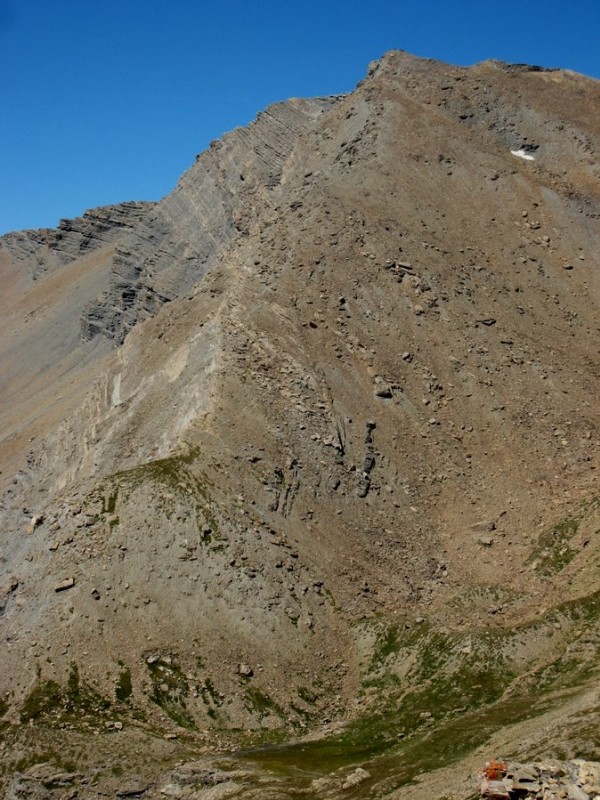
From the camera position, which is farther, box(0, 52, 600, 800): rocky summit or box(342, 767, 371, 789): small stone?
box(0, 52, 600, 800): rocky summit

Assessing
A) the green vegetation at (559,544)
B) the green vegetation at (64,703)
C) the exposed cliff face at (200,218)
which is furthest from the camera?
the exposed cliff face at (200,218)

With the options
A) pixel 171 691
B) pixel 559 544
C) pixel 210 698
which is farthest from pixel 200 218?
pixel 210 698

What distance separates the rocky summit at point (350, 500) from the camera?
42156 millimetres

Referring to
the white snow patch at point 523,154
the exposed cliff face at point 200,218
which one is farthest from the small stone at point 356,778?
the white snow patch at point 523,154

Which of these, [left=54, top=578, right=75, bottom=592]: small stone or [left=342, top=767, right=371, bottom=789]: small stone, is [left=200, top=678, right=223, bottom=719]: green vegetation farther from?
[left=342, top=767, right=371, bottom=789]: small stone

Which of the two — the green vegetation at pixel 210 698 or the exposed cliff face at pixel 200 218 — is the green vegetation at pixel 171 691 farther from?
the exposed cliff face at pixel 200 218

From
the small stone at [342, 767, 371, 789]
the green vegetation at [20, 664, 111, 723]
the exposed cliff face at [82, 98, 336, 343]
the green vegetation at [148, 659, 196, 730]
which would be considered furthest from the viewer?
the exposed cliff face at [82, 98, 336, 343]

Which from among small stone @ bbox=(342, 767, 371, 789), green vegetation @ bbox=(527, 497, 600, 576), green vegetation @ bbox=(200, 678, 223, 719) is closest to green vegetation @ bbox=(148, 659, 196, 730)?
green vegetation @ bbox=(200, 678, 223, 719)

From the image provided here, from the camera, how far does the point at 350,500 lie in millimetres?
57438

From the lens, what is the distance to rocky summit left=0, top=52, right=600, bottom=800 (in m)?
42.2

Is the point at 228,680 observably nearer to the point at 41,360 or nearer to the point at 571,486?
the point at 571,486

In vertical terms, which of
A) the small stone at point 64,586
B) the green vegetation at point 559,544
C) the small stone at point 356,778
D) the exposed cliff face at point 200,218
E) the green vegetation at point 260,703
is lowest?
the small stone at point 356,778

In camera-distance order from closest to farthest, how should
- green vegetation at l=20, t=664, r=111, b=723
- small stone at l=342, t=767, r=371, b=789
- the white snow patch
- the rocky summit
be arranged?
1. small stone at l=342, t=767, r=371, b=789
2. the rocky summit
3. green vegetation at l=20, t=664, r=111, b=723
4. the white snow patch

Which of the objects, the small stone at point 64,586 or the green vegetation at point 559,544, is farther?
the green vegetation at point 559,544
